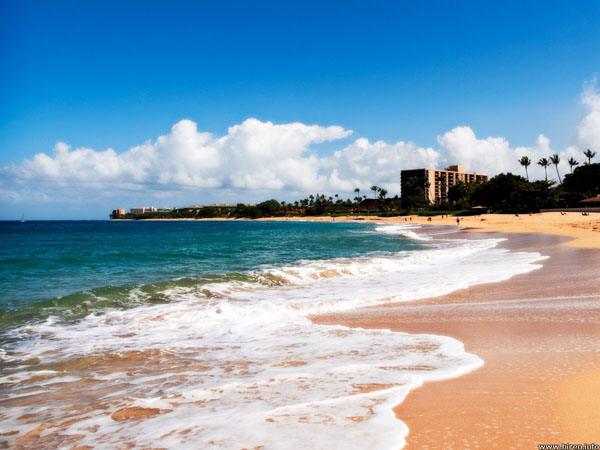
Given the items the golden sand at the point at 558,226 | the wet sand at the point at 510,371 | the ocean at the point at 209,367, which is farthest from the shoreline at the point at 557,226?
the ocean at the point at 209,367

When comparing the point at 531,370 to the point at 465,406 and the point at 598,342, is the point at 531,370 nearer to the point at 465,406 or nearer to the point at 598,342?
the point at 465,406

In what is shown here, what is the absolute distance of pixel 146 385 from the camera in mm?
5434

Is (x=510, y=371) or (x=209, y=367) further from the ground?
(x=510, y=371)

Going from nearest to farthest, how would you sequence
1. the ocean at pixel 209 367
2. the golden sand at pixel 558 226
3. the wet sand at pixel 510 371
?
1. the wet sand at pixel 510 371
2. the ocean at pixel 209 367
3. the golden sand at pixel 558 226

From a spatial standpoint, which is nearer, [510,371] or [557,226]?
[510,371]

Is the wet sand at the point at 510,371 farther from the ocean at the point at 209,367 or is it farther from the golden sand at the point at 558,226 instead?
the golden sand at the point at 558,226

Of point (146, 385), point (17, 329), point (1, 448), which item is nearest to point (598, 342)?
point (146, 385)

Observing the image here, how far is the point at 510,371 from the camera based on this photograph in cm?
516

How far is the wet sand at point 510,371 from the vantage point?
358 cm

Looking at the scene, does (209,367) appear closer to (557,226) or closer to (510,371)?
(510,371)

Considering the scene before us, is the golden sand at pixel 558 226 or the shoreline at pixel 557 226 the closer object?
the shoreline at pixel 557 226

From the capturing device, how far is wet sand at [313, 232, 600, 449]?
3.58m

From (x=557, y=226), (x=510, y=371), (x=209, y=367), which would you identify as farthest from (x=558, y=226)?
(x=209, y=367)

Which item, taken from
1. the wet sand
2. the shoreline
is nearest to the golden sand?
the shoreline
